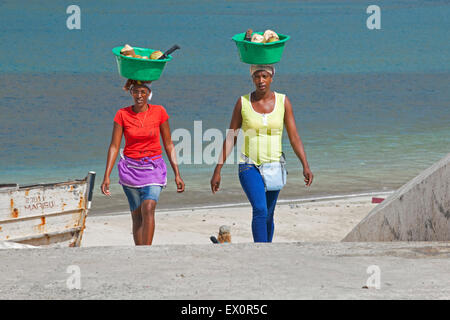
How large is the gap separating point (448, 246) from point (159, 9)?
338 feet

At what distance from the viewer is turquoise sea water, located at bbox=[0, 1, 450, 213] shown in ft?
71.3

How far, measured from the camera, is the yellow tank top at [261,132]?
644 centimetres

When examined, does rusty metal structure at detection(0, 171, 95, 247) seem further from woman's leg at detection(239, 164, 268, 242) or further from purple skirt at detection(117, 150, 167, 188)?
woman's leg at detection(239, 164, 268, 242)

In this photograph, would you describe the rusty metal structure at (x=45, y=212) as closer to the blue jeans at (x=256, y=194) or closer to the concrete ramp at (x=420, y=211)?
the blue jeans at (x=256, y=194)

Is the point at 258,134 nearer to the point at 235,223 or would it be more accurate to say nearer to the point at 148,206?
the point at 148,206

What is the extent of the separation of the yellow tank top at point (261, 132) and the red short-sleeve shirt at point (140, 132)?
2.36ft

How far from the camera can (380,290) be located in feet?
14.3

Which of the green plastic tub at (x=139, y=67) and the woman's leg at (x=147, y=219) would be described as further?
the woman's leg at (x=147, y=219)

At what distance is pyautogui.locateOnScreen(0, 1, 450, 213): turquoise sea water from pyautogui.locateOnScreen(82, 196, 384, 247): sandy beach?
1599 millimetres

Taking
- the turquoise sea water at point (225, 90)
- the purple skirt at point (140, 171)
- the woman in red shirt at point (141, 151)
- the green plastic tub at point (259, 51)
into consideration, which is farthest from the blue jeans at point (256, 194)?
the turquoise sea water at point (225, 90)

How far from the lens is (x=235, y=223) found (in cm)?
1431

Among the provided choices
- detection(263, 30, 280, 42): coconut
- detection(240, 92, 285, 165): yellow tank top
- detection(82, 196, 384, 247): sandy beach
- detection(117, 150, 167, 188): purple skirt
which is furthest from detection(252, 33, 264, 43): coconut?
detection(82, 196, 384, 247): sandy beach

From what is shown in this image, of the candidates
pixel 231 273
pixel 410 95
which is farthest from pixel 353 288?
pixel 410 95

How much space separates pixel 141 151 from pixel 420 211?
2.20 meters
